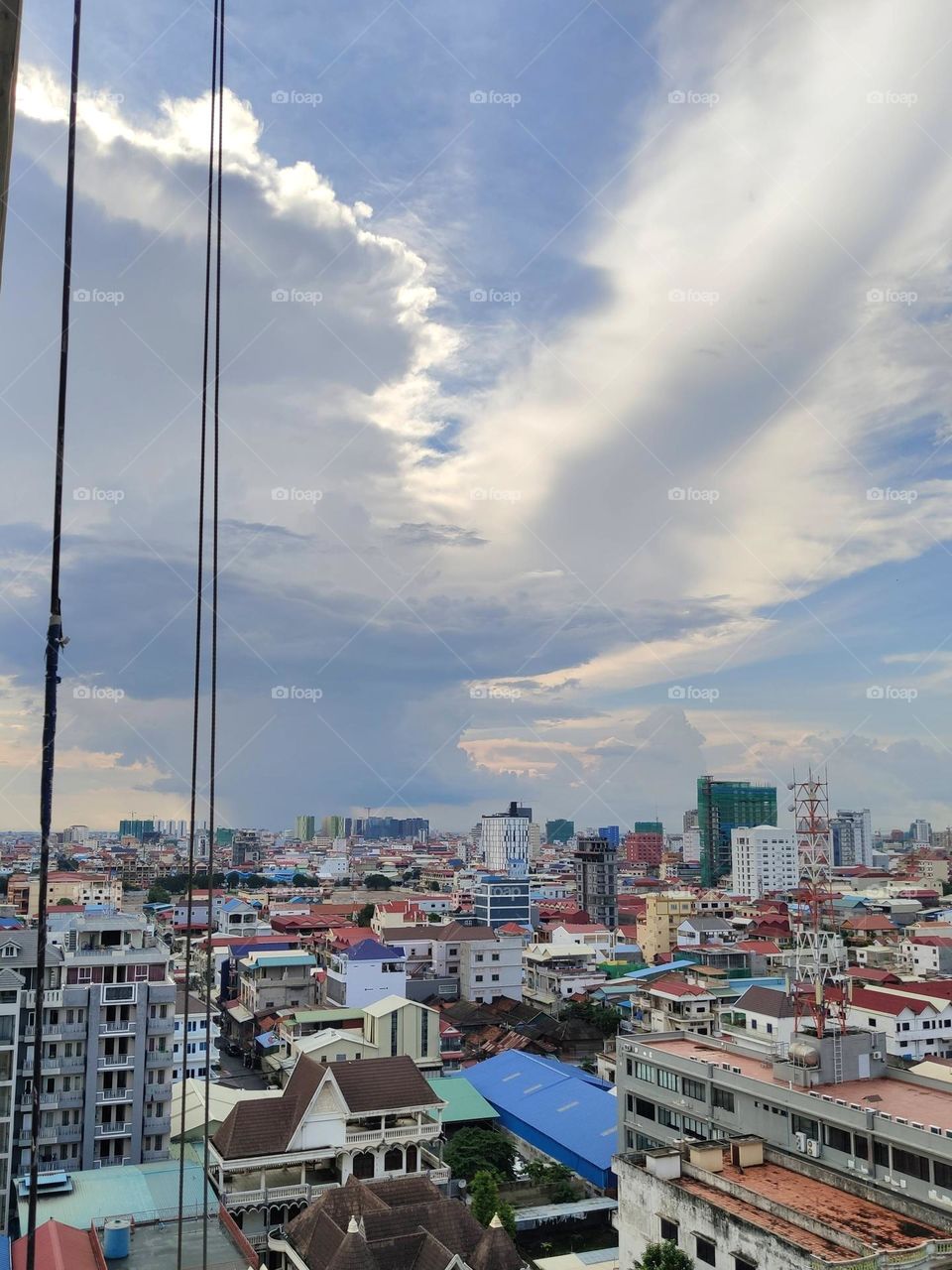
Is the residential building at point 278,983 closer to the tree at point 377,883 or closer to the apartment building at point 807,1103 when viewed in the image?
Result: the apartment building at point 807,1103

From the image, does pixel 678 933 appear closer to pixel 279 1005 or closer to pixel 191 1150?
pixel 279 1005

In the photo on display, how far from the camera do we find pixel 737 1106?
8.42 meters

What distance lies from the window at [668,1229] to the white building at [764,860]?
39.1m

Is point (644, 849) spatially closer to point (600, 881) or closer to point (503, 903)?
point (600, 881)

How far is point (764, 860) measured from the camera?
144 feet

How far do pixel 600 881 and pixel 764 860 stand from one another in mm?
13437

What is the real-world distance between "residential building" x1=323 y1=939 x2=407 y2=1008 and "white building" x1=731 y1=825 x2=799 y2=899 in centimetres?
3019

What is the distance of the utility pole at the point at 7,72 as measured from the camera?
917mm

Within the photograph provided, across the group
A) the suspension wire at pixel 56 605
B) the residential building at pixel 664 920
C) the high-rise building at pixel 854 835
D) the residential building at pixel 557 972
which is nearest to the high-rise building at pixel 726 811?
the high-rise building at pixel 854 835

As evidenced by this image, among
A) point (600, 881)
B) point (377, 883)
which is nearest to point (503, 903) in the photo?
point (600, 881)

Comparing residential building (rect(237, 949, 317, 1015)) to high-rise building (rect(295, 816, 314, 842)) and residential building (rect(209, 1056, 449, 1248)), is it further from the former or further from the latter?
high-rise building (rect(295, 816, 314, 842))

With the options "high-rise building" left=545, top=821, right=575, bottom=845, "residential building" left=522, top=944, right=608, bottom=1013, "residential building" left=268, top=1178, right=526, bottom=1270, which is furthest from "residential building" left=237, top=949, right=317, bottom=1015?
"high-rise building" left=545, top=821, right=575, bottom=845

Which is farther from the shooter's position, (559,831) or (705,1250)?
(559,831)

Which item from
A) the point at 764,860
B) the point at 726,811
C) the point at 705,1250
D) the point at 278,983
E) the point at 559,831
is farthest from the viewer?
the point at 559,831
